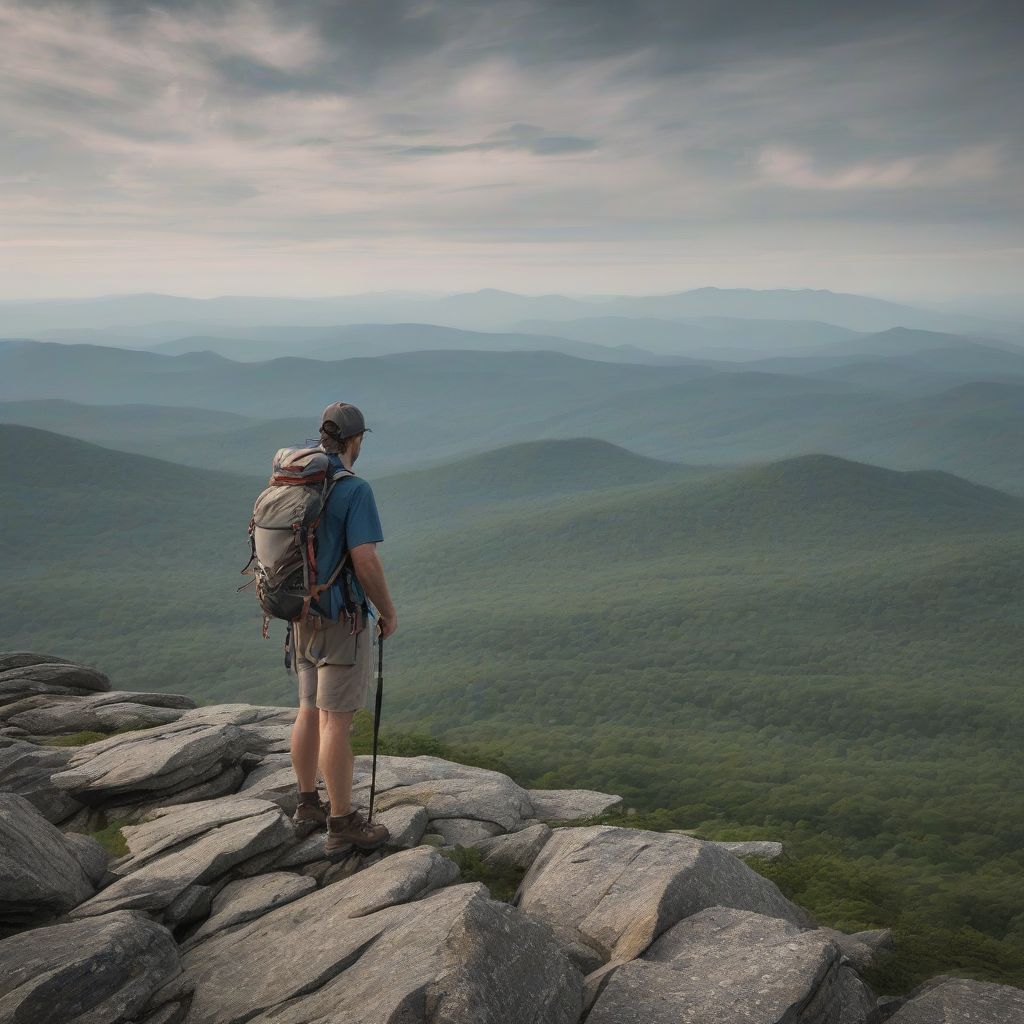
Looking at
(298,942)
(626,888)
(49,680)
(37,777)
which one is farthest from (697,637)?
(298,942)

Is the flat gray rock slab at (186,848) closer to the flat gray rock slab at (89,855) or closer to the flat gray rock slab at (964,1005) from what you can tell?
the flat gray rock slab at (89,855)

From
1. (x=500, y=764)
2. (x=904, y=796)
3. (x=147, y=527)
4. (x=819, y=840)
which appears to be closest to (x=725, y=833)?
(x=500, y=764)

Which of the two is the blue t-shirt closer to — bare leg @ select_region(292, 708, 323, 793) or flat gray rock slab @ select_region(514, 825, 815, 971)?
bare leg @ select_region(292, 708, 323, 793)

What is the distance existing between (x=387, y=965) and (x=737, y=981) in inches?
127

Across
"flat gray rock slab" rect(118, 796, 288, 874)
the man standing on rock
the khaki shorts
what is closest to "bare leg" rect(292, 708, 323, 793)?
the man standing on rock

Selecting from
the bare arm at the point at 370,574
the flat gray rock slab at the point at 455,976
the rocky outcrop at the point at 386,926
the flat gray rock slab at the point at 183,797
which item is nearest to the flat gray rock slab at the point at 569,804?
the rocky outcrop at the point at 386,926

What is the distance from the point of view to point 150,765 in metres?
13.4

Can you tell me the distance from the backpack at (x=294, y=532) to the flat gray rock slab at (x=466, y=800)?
5236mm

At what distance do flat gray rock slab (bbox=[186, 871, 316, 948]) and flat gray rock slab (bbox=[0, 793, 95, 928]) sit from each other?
5.06 feet

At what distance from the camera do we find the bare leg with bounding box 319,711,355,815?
9.57 m

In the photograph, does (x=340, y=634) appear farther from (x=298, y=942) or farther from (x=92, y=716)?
(x=92, y=716)

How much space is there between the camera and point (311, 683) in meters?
9.80

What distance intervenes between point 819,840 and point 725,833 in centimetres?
1023

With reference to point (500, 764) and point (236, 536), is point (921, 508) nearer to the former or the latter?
point (236, 536)
